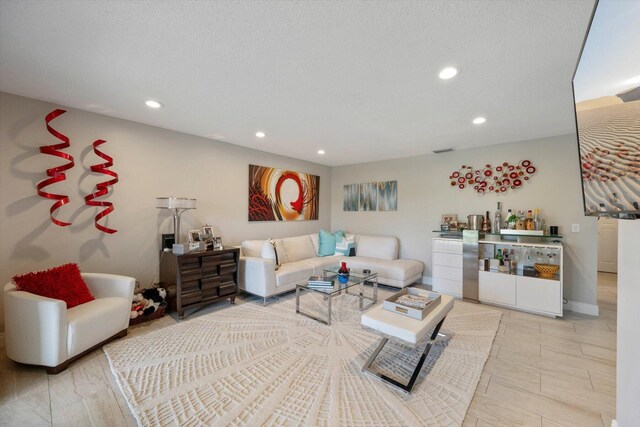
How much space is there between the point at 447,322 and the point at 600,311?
2259 millimetres

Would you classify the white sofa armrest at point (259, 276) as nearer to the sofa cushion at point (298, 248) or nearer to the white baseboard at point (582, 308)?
the sofa cushion at point (298, 248)

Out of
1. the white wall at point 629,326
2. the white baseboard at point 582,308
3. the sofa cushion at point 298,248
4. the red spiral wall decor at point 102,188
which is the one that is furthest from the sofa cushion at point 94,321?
the white baseboard at point 582,308

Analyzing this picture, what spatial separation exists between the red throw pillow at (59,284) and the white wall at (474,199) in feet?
14.8

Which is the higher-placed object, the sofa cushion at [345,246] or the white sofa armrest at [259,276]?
the sofa cushion at [345,246]

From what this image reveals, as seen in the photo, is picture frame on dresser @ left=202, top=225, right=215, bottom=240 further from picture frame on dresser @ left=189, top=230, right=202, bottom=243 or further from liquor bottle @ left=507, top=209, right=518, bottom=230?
liquor bottle @ left=507, top=209, right=518, bottom=230

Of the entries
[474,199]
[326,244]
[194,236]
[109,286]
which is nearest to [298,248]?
[326,244]

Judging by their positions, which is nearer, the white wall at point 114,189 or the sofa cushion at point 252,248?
→ the white wall at point 114,189

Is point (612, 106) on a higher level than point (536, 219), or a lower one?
higher

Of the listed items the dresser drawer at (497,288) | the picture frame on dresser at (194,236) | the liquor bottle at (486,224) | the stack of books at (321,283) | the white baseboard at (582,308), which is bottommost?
the white baseboard at (582,308)

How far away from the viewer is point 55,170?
8.53ft

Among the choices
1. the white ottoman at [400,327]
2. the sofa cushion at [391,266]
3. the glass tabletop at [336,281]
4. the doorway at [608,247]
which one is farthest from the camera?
the doorway at [608,247]

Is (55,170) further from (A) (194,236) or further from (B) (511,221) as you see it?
(B) (511,221)

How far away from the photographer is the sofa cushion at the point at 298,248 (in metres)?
4.46

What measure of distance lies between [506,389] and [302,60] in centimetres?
290
